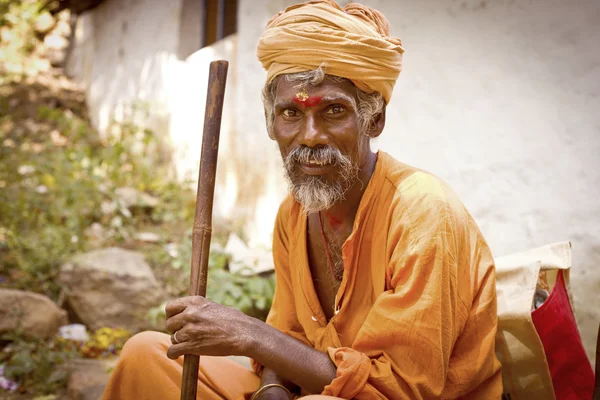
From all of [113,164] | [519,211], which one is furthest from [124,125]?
[519,211]

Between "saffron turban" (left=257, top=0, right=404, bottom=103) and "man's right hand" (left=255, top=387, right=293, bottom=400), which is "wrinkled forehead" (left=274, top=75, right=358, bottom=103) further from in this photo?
"man's right hand" (left=255, top=387, right=293, bottom=400)

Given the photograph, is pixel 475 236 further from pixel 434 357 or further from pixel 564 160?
pixel 564 160

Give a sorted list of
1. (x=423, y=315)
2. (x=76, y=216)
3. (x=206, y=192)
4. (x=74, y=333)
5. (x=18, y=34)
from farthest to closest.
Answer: (x=18, y=34)
(x=76, y=216)
(x=74, y=333)
(x=206, y=192)
(x=423, y=315)

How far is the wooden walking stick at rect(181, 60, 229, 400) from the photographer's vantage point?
79.4 inches

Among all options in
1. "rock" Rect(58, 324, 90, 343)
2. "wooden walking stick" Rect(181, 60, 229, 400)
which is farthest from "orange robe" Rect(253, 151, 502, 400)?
"rock" Rect(58, 324, 90, 343)

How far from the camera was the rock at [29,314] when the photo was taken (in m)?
4.11

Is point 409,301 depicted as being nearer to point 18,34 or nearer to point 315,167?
point 315,167

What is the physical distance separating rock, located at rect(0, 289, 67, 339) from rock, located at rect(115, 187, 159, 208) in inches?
85.2

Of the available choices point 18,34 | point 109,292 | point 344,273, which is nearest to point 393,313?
point 344,273

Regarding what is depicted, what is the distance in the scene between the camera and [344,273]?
2170 mm

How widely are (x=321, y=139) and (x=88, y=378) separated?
218cm

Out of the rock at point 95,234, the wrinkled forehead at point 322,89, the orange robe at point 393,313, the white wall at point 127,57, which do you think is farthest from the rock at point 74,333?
the white wall at point 127,57

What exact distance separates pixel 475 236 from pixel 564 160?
120 cm

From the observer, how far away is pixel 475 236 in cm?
210
